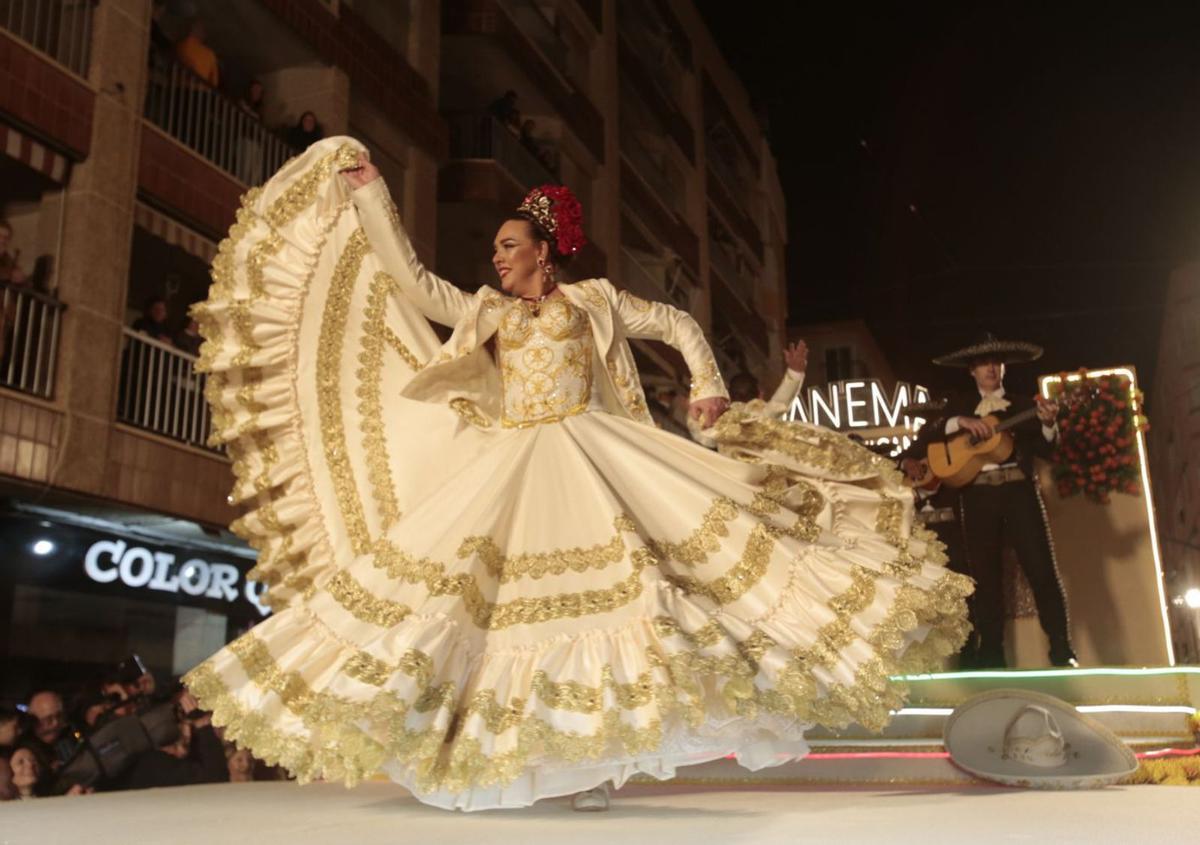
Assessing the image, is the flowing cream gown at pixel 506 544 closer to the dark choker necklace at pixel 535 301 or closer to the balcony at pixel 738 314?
the dark choker necklace at pixel 535 301

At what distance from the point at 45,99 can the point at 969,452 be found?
23.7 ft

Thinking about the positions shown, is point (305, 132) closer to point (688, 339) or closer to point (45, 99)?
point (45, 99)

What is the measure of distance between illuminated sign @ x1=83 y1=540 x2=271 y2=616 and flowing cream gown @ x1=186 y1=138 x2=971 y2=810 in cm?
591

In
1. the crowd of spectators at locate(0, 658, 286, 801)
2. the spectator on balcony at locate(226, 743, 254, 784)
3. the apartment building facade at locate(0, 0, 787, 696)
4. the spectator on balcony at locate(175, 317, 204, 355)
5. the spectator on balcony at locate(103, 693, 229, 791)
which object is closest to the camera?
the crowd of spectators at locate(0, 658, 286, 801)

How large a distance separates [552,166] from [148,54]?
8.27 metres

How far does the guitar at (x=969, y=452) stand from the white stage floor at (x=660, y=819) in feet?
8.25

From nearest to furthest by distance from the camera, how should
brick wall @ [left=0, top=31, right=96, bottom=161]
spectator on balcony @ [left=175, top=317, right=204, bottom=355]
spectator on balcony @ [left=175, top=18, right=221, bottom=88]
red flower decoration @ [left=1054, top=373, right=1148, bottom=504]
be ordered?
1. red flower decoration @ [left=1054, top=373, right=1148, bottom=504]
2. brick wall @ [left=0, top=31, right=96, bottom=161]
3. spectator on balcony @ [left=175, top=317, right=204, bottom=355]
4. spectator on balcony @ [left=175, top=18, right=221, bottom=88]

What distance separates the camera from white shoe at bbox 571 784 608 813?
3.26 meters

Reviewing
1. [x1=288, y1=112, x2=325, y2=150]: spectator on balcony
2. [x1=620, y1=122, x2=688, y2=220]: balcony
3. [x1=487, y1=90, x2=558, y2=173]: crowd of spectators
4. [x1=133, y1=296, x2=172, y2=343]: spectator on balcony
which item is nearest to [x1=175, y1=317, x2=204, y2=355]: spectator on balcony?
[x1=133, y1=296, x2=172, y2=343]: spectator on balcony

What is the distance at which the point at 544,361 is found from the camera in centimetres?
384

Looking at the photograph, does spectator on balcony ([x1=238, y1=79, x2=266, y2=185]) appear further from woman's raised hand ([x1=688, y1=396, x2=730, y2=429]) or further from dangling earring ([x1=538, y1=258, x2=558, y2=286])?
woman's raised hand ([x1=688, y1=396, x2=730, y2=429])

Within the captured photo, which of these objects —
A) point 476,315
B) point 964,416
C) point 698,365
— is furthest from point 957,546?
point 476,315

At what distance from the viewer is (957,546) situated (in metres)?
6.70

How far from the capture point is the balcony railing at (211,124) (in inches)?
415
